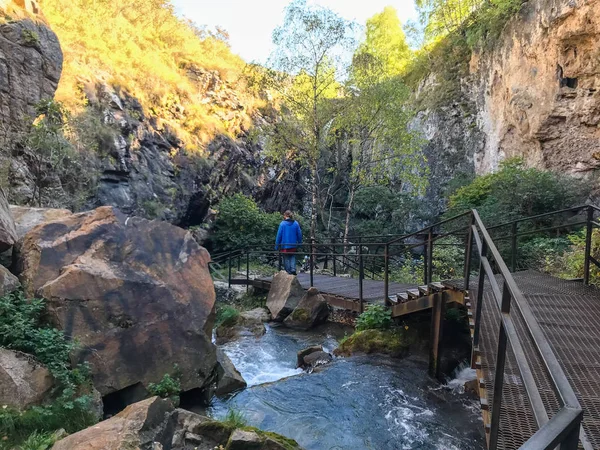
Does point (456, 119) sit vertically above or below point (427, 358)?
above

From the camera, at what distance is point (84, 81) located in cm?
1368

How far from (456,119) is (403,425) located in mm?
16977

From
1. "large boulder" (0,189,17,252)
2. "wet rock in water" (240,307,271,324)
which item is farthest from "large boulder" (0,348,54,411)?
"wet rock in water" (240,307,271,324)

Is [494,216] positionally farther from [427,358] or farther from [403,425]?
[403,425]

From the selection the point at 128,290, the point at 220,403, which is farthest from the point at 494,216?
the point at 128,290

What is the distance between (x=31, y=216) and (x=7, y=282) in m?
1.87

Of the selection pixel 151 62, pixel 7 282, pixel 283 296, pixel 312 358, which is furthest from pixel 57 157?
pixel 151 62

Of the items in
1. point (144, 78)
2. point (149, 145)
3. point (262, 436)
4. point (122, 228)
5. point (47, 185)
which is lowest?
point (262, 436)

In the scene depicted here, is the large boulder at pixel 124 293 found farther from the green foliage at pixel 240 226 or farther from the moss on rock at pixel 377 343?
the green foliage at pixel 240 226

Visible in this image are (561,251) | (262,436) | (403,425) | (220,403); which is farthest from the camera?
(561,251)

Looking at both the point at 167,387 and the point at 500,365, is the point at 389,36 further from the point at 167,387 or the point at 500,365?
the point at 500,365

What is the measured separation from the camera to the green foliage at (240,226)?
1633 centimetres

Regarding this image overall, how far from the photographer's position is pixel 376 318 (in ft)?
22.2

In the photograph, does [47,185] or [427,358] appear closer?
[427,358]
